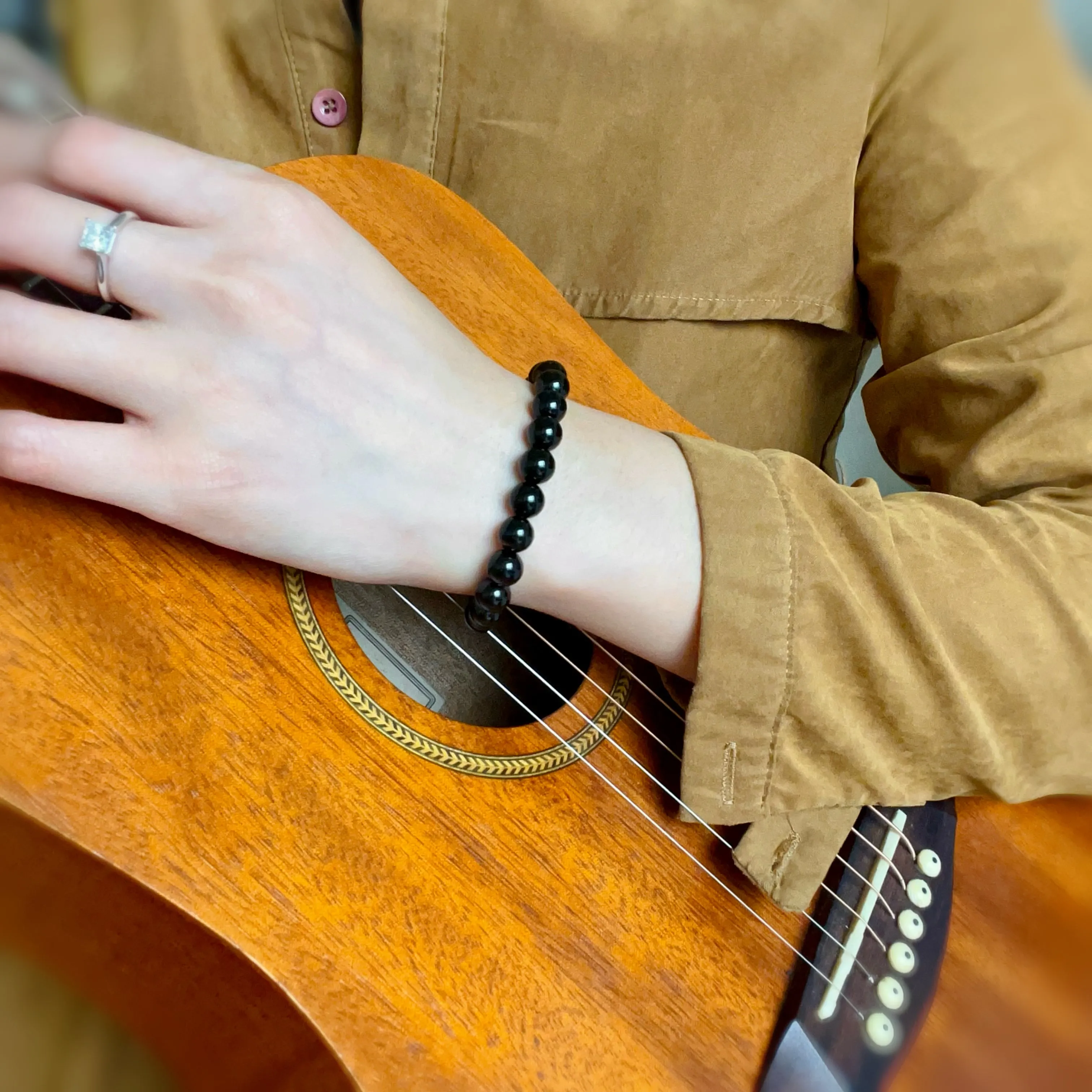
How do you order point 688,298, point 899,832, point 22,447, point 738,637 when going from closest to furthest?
point 22,447, point 738,637, point 899,832, point 688,298

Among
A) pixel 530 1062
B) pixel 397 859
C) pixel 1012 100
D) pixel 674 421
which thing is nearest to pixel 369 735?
pixel 397 859

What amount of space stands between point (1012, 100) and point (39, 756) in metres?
0.75

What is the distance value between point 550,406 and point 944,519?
0.97ft

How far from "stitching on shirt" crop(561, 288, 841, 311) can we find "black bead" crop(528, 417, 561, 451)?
29cm

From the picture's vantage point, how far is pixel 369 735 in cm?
45

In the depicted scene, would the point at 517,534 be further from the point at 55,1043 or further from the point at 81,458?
the point at 55,1043

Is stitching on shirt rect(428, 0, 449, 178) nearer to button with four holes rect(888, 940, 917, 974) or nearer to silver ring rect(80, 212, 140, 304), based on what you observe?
silver ring rect(80, 212, 140, 304)

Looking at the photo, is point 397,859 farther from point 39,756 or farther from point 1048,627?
point 1048,627

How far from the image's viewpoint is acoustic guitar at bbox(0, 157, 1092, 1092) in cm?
39

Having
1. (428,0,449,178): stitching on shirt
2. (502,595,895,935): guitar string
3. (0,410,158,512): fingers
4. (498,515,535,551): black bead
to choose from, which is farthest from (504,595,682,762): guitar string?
(428,0,449,178): stitching on shirt

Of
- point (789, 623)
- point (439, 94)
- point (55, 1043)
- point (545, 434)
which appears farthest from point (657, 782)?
point (439, 94)

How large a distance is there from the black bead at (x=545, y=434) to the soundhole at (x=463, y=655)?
151mm

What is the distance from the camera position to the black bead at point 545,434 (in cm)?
46

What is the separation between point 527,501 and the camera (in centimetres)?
45
